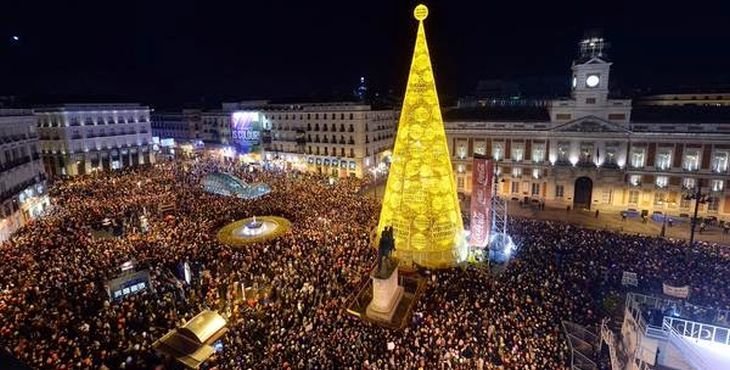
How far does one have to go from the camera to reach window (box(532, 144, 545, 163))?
43.2 meters

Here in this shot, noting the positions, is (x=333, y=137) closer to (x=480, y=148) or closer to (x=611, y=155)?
(x=480, y=148)

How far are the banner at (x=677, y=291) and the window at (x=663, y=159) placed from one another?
25314 mm

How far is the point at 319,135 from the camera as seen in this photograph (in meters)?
62.4

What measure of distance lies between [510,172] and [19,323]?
44681mm

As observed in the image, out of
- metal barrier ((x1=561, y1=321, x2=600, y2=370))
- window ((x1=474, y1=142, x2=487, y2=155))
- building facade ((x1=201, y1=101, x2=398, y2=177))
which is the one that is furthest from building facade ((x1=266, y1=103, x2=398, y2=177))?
metal barrier ((x1=561, y1=321, x2=600, y2=370))

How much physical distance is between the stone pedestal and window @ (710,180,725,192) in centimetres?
3700

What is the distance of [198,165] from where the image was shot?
61562 millimetres

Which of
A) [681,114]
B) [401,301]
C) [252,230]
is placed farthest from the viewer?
[681,114]

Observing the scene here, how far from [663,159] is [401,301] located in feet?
114

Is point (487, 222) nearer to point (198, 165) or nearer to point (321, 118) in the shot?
point (321, 118)

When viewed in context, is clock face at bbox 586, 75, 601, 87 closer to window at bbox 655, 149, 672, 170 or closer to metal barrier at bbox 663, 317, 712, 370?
window at bbox 655, 149, 672, 170

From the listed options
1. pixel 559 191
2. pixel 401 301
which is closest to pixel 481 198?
pixel 401 301

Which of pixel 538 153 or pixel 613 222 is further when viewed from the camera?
pixel 538 153

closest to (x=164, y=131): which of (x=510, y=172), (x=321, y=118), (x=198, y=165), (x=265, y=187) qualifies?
(x=198, y=165)
